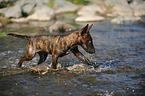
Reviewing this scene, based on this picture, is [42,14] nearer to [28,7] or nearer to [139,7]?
[28,7]

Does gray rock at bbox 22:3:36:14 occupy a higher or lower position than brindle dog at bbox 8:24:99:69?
higher

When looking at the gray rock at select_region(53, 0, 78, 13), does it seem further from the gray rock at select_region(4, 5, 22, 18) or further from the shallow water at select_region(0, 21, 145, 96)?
the shallow water at select_region(0, 21, 145, 96)

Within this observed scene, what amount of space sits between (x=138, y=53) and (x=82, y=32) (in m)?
4.55

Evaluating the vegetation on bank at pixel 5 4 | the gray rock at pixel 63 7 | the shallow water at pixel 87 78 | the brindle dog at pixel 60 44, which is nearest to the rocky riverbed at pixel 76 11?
the gray rock at pixel 63 7

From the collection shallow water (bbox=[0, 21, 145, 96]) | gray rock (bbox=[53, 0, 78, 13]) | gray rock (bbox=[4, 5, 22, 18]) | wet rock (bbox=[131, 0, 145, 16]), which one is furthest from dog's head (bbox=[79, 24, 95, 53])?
gray rock (bbox=[53, 0, 78, 13])

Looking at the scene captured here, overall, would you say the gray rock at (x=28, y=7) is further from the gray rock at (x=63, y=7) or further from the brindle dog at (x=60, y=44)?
the brindle dog at (x=60, y=44)

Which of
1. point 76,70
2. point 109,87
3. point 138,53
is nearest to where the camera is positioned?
point 109,87

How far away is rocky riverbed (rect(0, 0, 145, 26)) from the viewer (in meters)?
26.6

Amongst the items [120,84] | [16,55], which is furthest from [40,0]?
[120,84]

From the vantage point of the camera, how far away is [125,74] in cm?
786

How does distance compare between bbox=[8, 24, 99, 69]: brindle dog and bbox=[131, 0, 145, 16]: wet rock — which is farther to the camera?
bbox=[131, 0, 145, 16]: wet rock

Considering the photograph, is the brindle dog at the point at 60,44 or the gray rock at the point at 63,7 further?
the gray rock at the point at 63,7

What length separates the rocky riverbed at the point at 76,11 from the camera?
87.4ft

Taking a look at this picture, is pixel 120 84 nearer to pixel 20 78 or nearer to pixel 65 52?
pixel 65 52
